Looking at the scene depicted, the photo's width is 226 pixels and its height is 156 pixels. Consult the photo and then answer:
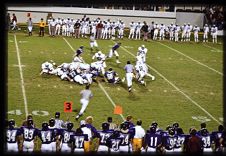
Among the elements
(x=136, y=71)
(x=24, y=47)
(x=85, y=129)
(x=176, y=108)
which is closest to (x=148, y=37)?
(x=24, y=47)

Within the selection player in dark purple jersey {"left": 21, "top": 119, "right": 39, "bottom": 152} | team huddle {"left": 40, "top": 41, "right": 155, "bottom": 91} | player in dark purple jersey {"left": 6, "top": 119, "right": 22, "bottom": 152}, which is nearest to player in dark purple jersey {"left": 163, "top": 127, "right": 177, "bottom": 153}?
player in dark purple jersey {"left": 21, "top": 119, "right": 39, "bottom": 152}

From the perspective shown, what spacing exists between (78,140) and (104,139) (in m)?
0.56

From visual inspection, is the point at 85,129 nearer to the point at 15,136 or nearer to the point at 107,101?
→ the point at 15,136

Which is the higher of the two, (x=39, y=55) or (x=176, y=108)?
(x=39, y=55)

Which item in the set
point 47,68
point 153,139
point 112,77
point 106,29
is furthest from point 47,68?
point 106,29

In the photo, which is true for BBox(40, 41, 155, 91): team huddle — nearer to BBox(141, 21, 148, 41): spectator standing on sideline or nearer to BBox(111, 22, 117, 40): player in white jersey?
BBox(141, 21, 148, 41): spectator standing on sideline

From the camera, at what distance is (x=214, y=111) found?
1193 centimetres

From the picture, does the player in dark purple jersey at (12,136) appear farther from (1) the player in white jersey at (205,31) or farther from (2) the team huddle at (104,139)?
(1) the player in white jersey at (205,31)

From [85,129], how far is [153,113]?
368cm

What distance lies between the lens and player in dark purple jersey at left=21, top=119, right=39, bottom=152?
7844 mm

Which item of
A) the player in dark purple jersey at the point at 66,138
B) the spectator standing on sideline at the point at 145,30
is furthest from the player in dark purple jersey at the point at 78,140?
the spectator standing on sideline at the point at 145,30

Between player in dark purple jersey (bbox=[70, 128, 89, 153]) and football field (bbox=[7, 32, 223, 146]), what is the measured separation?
91.7 inches

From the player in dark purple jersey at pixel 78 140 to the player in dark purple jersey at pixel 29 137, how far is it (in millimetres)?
661

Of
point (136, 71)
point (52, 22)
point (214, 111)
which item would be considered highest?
point (52, 22)
